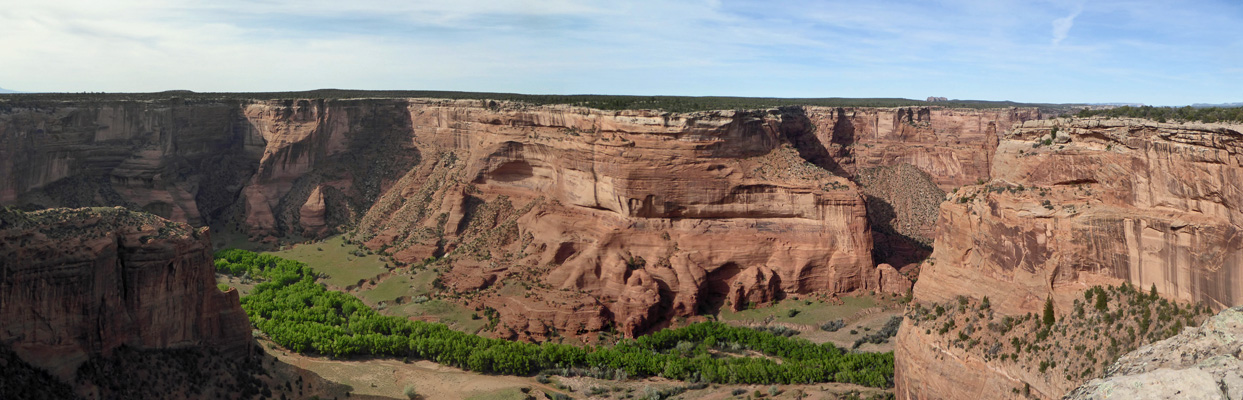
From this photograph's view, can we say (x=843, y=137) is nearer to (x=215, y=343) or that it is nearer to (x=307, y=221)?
(x=307, y=221)

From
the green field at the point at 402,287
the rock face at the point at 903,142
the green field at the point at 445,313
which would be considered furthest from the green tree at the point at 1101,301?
the rock face at the point at 903,142

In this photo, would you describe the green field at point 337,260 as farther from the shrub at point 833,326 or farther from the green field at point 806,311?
the shrub at point 833,326

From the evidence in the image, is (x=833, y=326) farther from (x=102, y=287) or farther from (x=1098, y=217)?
(x=102, y=287)

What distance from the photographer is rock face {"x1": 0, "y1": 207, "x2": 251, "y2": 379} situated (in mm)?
25516

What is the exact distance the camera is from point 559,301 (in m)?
49.6

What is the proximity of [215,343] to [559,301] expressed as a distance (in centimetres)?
2173

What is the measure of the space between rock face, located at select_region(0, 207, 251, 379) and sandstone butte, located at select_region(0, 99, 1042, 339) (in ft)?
68.8

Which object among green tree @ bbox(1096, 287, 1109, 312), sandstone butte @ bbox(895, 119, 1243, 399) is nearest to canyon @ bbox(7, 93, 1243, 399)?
sandstone butte @ bbox(895, 119, 1243, 399)

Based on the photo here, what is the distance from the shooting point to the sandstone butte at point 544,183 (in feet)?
168

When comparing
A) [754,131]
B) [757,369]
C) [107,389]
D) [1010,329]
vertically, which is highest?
[754,131]

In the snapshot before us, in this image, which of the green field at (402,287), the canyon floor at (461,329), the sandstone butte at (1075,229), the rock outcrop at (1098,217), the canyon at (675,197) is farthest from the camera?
the green field at (402,287)

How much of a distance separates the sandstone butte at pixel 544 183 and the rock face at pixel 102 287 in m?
21.0

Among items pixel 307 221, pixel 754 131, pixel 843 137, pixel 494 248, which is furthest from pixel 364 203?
pixel 843 137

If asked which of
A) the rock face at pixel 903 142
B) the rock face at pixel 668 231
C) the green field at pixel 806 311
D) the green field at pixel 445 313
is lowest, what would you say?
the green field at pixel 445 313
